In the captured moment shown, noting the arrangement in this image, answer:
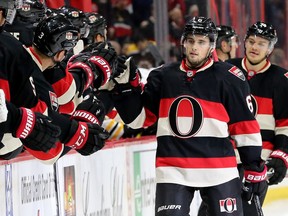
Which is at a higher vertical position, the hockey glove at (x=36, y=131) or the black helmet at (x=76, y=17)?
the black helmet at (x=76, y=17)

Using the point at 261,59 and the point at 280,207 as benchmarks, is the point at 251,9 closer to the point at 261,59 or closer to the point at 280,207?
the point at 280,207

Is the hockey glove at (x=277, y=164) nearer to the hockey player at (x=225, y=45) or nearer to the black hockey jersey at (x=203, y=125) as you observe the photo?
the black hockey jersey at (x=203, y=125)

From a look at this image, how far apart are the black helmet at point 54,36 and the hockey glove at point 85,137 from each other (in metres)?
0.36

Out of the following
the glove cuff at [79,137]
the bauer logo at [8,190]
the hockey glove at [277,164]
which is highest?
the glove cuff at [79,137]

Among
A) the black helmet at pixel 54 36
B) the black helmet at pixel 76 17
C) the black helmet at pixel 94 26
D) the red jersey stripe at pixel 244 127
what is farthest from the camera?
the black helmet at pixel 94 26

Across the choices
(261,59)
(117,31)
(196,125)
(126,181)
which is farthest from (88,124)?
(117,31)

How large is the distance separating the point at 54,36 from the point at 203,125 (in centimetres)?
94

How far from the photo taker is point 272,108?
5793 millimetres

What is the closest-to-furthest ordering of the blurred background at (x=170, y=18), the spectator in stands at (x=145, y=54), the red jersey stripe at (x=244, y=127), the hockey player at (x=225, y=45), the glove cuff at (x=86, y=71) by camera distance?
1. the glove cuff at (x=86, y=71)
2. the red jersey stripe at (x=244, y=127)
3. the hockey player at (x=225, y=45)
4. the spectator in stands at (x=145, y=54)
5. the blurred background at (x=170, y=18)

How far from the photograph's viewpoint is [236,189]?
4988 mm

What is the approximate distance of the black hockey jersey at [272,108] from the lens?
5754mm

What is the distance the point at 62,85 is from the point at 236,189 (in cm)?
104

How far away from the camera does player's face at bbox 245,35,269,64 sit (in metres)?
5.93

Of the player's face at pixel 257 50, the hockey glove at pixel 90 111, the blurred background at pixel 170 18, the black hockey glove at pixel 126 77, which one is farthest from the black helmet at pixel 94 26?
the blurred background at pixel 170 18
